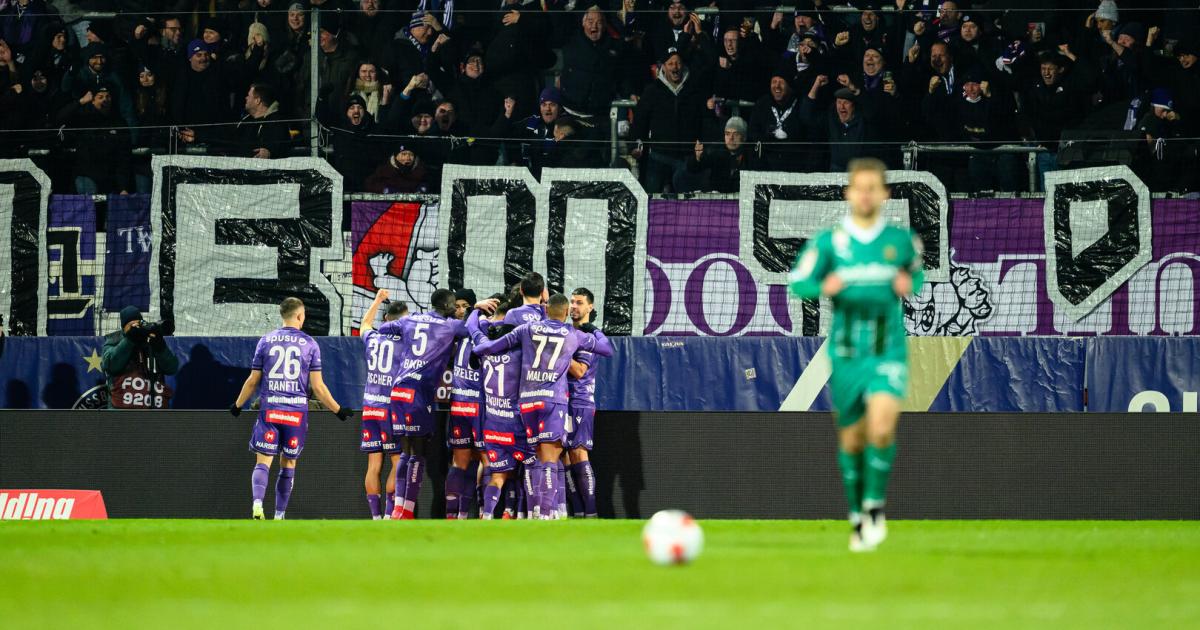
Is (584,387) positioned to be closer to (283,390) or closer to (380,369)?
(380,369)

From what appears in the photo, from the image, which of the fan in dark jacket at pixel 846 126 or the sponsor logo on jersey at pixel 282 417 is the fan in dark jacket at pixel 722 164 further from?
the sponsor logo on jersey at pixel 282 417

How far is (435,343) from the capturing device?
14250 millimetres

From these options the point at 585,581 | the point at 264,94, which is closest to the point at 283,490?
the point at 264,94

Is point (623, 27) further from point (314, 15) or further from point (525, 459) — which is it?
point (525, 459)

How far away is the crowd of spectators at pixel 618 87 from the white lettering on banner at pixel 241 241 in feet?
1.10

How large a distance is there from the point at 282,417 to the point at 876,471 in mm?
7843

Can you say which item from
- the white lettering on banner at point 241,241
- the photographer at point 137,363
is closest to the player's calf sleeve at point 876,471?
the photographer at point 137,363

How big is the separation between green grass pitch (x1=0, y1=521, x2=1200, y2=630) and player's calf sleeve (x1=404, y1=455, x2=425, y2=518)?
4.28m

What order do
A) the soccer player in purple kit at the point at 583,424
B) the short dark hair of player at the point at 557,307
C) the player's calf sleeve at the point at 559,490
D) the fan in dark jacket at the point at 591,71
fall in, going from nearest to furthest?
the short dark hair of player at the point at 557,307 < the player's calf sleeve at the point at 559,490 < the soccer player in purple kit at the point at 583,424 < the fan in dark jacket at the point at 591,71

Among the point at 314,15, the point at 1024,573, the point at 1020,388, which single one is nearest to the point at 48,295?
the point at 314,15

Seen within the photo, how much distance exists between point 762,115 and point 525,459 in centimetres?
622

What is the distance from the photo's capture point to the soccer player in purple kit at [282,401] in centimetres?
1372

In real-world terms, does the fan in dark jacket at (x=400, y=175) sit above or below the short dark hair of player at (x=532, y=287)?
above

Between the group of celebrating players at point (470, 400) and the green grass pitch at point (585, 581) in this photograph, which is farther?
the group of celebrating players at point (470, 400)
